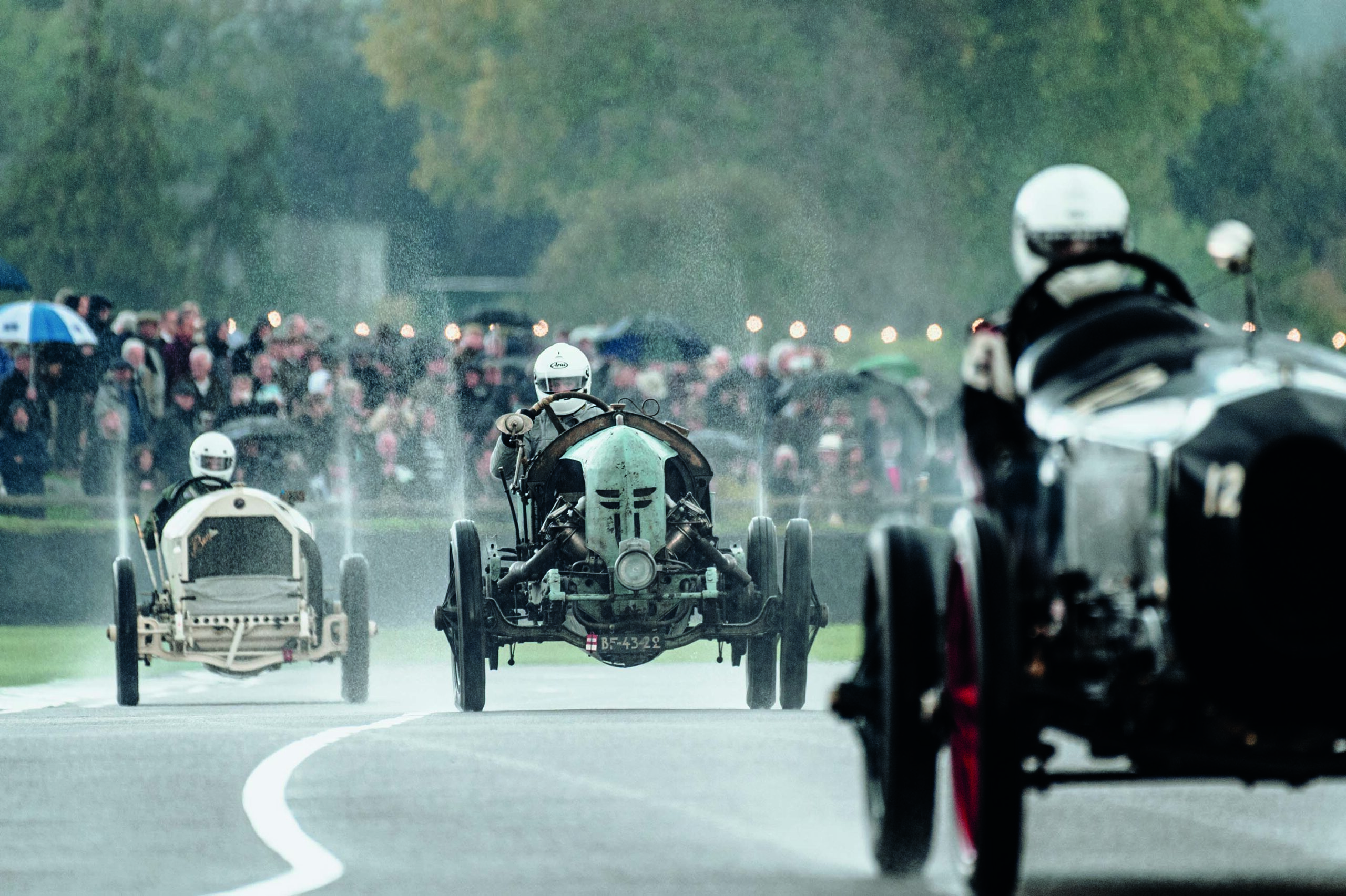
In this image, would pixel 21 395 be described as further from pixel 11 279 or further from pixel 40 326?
pixel 11 279

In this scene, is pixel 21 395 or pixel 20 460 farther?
pixel 21 395

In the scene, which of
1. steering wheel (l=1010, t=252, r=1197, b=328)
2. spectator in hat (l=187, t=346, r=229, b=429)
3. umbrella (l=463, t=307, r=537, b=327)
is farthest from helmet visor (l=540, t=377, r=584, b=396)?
umbrella (l=463, t=307, r=537, b=327)

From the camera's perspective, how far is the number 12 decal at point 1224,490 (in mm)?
8617

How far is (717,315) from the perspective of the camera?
62.1 meters

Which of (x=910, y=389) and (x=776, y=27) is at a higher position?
(x=776, y=27)

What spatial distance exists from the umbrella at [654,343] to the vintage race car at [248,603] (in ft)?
58.5

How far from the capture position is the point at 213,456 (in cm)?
2312

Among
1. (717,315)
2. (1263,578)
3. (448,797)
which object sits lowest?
(448,797)

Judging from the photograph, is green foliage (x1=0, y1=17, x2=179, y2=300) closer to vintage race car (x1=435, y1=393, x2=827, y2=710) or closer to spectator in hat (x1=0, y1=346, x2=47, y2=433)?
spectator in hat (x1=0, y1=346, x2=47, y2=433)

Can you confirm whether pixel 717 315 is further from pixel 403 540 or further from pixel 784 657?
pixel 784 657

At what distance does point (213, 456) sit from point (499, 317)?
2207cm

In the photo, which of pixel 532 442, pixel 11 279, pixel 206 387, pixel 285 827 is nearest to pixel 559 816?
pixel 285 827

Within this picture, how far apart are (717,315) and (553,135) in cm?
1974

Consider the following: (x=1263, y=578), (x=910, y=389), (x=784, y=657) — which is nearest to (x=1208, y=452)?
(x=1263, y=578)
